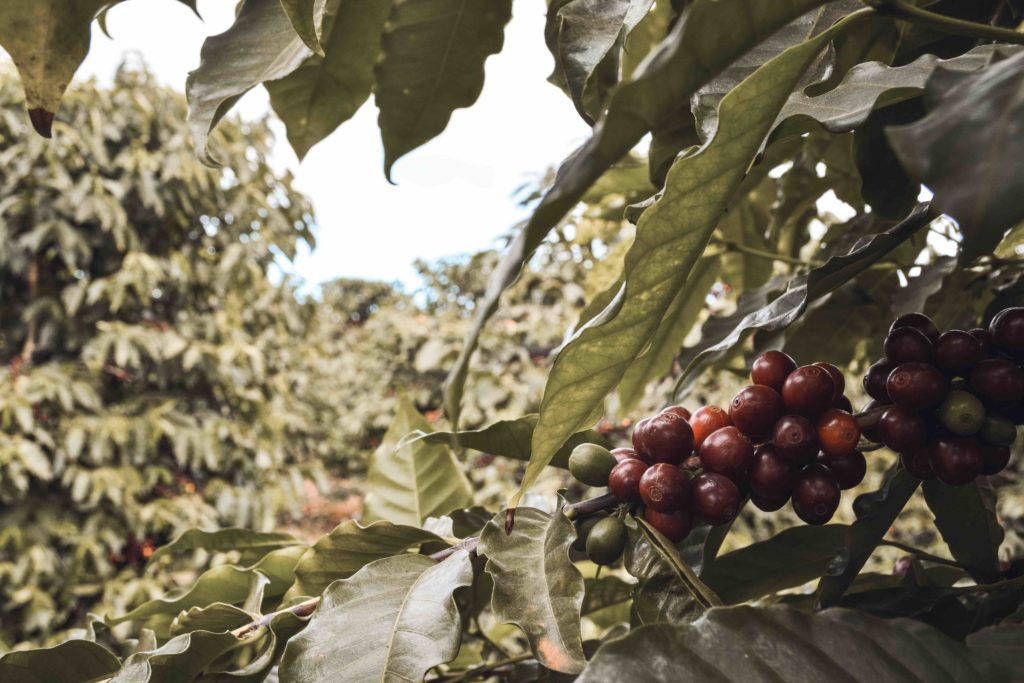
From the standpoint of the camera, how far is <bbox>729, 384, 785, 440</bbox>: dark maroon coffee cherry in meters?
0.51

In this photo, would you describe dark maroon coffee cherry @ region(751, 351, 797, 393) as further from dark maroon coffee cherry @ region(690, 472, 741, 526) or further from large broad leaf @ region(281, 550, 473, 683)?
large broad leaf @ region(281, 550, 473, 683)

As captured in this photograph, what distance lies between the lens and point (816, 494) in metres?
0.49

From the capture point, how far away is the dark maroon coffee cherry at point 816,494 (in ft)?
1.61

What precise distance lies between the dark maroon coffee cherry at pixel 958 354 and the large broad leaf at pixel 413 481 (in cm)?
47

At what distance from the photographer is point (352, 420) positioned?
17.1ft

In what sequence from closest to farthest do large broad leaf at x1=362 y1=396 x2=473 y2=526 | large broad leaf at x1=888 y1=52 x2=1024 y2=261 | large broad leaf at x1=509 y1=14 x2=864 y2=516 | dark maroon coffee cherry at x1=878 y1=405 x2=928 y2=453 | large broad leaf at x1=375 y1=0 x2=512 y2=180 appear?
large broad leaf at x1=888 y1=52 x2=1024 y2=261, large broad leaf at x1=509 y1=14 x2=864 y2=516, dark maroon coffee cherry at x1=878 y1=405 x2=928 y2=453, large broad leaf at x1=375 y1=0 x2=512 y2=180, large broad leaf at x1=362 y1=396 x2=473 y2=526

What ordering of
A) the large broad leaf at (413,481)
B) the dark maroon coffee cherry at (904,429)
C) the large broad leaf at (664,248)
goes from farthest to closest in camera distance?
the large broad leaf at (413,481), the dark maroon coffee cherry at (904,429), the large broad leaf at (664,248)

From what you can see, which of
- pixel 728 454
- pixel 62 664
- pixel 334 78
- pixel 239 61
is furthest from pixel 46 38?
pixel 728 454

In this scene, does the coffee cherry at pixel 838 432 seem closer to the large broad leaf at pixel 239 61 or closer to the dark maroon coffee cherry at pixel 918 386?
the dark maroon coffee cherry at pixel 918 386

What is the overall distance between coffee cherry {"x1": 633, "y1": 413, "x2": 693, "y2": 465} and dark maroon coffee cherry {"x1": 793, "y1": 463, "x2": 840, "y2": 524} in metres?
0.07

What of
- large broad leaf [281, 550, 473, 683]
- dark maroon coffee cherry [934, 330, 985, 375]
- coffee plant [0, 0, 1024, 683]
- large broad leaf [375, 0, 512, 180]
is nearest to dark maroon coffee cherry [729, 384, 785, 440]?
coffee plant [0, 0, 1024, 683]

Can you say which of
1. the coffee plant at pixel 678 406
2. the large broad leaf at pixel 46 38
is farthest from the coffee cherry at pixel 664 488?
the large broad leaf at pixel 46 38

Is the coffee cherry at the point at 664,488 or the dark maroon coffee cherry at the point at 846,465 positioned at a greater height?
the coffee cherry at the point at 664,488

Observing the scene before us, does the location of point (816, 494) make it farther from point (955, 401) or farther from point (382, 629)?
point (382, 629)
